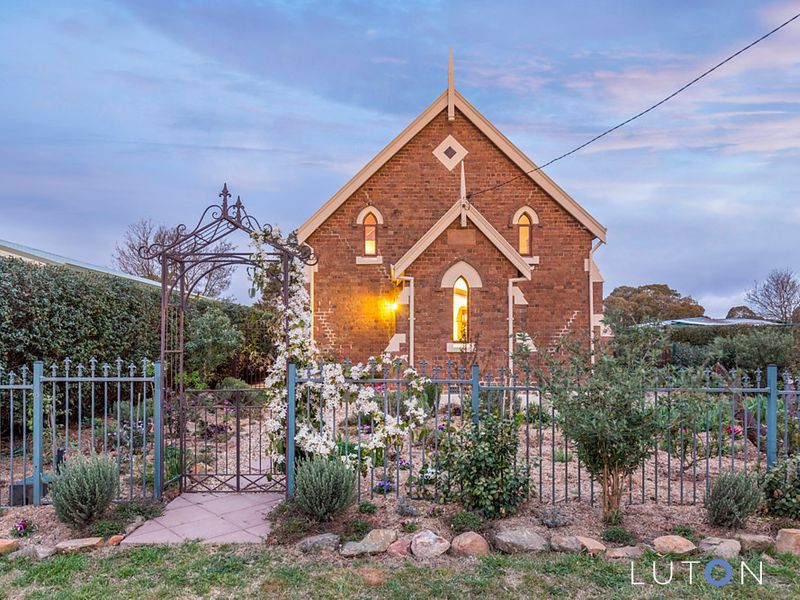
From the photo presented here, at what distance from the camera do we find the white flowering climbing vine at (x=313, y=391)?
6.43 m

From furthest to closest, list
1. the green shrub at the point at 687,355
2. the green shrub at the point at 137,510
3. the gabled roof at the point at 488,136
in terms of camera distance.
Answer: the green shrub at the point at 687,355 < the gabled roof at the point at 488,136 < the green shrub at the point at 137,510

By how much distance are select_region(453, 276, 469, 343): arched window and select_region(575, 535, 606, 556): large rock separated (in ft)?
30.0

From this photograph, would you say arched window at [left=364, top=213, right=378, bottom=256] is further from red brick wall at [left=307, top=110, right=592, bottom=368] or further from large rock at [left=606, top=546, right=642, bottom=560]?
large rock at [left=606, top=546, right=642, bottom=560]

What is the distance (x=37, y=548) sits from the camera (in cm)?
522

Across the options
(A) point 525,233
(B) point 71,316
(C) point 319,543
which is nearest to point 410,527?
(C) point 319,543

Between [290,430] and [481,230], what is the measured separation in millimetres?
9267

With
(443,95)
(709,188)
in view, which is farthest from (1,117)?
(709,188)

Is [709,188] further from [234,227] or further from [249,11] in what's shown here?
[234,227]

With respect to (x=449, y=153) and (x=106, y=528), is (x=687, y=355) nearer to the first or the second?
(x=449, y=153)

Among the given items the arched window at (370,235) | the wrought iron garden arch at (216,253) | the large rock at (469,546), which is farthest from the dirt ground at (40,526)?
the arched window at (370,235)

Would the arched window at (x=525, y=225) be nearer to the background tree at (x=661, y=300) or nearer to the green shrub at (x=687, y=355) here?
the green shrub at (x=687, y=355)

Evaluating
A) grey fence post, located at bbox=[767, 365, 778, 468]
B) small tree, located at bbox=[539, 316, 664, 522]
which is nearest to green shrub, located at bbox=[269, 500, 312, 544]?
small tree, located at bbox=[539, 316, 664, 522]

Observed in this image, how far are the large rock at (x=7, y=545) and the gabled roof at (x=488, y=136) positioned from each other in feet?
39.3

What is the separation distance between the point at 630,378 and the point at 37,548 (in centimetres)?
608
